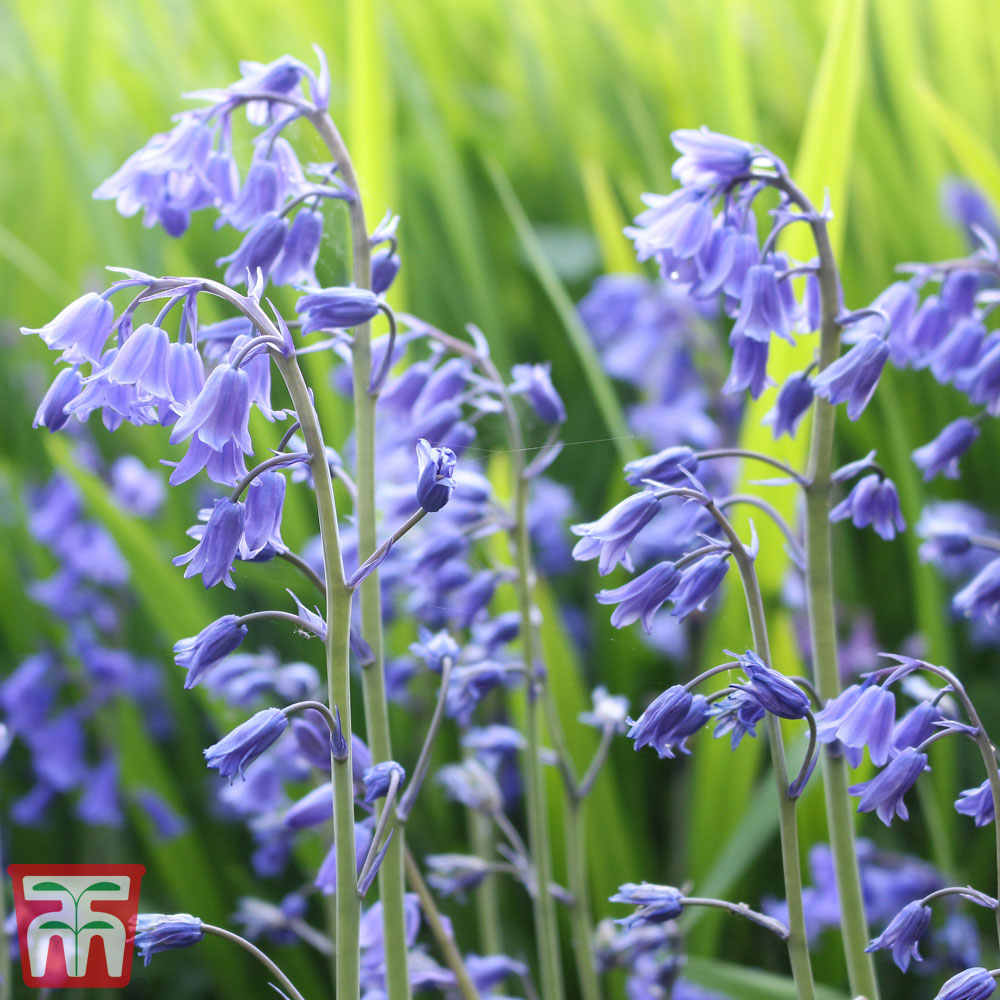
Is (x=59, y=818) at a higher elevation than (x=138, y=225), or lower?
lower

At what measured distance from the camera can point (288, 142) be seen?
36.7 inches

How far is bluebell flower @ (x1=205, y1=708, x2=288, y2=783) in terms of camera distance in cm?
64

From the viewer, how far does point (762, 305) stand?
2.65 ft

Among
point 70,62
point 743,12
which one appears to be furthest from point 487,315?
point 743,12

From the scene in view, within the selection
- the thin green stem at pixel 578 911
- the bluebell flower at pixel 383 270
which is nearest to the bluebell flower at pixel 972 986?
the thin green stem at pixel 578 911

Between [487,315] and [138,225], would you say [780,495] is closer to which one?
[487,315]

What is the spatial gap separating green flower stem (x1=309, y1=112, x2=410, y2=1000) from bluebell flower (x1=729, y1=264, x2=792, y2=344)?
29 centimetres

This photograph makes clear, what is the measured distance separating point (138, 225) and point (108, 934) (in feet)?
6.25

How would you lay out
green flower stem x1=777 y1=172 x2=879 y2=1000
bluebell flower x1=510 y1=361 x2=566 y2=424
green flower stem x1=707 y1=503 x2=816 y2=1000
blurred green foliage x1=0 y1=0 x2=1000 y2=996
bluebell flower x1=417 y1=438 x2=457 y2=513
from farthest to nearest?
blurred green foliage x1=0 y1=0 x2=1000 y2=996, bluebell flower x1=510 y1=361 x2=566 y2=424, green flower stem x1=777 y1=172 x2=879 y2=1000, green flower stem x1=707 y1=503 x2=816 y2=1000, bluebell flower x1=417 y1=438 x2=457 y2=513

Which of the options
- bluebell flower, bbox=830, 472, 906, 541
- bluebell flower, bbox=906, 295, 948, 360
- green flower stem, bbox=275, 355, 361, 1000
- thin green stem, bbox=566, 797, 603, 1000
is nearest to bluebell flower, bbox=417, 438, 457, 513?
green flower stem, bbox=275, 355, 361, 1000

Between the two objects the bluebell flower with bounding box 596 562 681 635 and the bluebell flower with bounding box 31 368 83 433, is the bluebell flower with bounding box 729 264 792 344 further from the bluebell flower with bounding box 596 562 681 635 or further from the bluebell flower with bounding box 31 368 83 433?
the bluebell flower with bounding box 31 368 83 433

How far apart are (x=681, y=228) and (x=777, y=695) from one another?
0.36 meters

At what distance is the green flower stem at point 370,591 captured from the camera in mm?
797

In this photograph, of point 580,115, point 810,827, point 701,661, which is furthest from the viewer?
point 580,115
